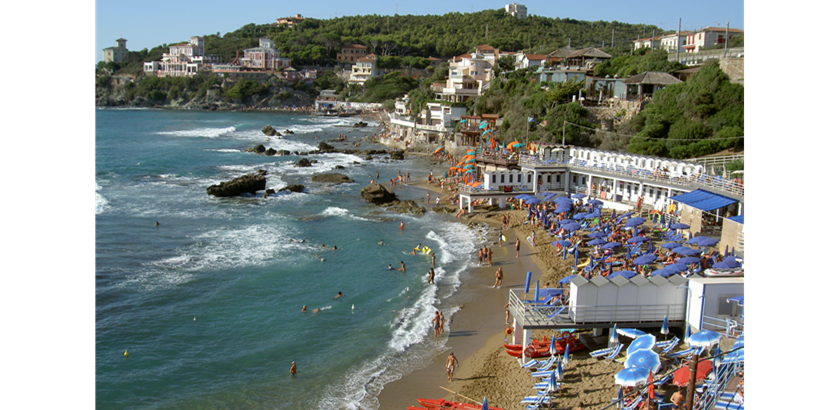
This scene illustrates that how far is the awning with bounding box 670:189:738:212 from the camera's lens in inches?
968

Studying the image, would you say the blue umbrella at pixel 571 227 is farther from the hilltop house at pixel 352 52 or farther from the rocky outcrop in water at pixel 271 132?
the hilltop house at pixel 352 52

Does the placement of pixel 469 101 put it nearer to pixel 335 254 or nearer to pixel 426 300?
pixel 335 254

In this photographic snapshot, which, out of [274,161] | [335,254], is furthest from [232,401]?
[274,161]

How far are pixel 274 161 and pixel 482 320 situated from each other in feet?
146

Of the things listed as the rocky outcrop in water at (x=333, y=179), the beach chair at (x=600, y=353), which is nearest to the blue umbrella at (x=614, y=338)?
the beach chair at (x=600, y=353)

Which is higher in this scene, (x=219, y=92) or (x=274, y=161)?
(x=219, y=92)

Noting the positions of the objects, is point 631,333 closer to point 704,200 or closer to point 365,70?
point 704,200

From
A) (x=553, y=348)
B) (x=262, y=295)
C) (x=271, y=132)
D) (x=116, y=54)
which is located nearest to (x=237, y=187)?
(x=262, y=295)

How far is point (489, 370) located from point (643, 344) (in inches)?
160

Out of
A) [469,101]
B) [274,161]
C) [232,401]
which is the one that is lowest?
[232,401]

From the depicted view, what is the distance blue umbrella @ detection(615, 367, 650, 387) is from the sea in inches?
226

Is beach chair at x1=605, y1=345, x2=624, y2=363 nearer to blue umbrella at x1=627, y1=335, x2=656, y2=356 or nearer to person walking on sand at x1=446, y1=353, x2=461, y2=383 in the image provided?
blue umbrella at x1=627, y1=335, x2=656, y2=356
